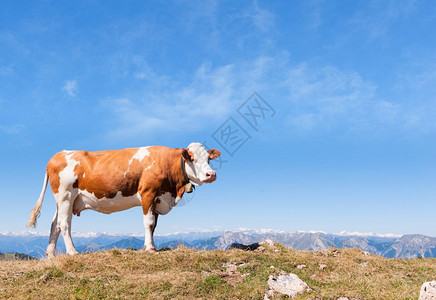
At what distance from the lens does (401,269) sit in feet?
37.8

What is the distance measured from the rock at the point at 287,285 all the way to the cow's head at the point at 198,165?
4814mm

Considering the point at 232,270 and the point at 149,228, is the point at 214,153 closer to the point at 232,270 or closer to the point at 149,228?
the point at 149,228

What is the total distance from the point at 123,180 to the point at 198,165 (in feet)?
8.67

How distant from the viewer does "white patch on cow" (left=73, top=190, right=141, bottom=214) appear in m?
12.1

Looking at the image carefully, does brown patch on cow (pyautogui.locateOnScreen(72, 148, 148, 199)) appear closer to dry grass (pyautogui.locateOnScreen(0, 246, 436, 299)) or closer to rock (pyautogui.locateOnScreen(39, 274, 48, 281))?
dry grass (pyautogui.locateOnScreen(0, 246, 436, 299))

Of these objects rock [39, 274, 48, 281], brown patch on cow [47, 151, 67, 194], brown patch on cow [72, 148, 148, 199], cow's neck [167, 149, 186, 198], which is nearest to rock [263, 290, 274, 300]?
rock [39, 274, 48, 281]

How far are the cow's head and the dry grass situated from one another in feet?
8.45

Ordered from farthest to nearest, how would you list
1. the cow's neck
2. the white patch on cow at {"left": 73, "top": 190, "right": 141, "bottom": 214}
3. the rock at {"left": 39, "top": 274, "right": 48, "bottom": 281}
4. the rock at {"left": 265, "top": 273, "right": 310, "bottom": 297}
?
the cow's neck, the white patch on cow at {"left": 73, "top": 190, "right": 141, "bottom": 214}, the rock at {"left": 39, "top": 274, "right": 48, "bottom": 281}, the rock at {"left": 265, "top": 273, "right": 310, "bottom": 297}

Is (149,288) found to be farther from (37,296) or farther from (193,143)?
(193,143)

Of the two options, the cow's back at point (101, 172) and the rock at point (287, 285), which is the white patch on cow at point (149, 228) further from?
the rock at point (287, 285)

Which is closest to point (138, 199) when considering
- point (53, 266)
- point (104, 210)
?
point (104, 210)

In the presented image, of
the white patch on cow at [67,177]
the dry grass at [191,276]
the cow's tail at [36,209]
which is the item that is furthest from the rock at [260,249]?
A: the cow's tail at [36,209]

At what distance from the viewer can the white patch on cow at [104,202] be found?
39.8 ft

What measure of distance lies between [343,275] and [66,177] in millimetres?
9347
